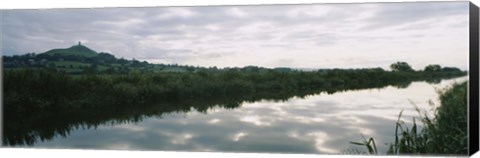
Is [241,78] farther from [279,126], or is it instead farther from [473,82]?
[473,82]

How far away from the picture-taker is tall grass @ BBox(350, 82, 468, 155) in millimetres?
7578

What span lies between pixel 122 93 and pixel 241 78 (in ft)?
4.42

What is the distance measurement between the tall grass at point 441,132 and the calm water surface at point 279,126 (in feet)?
0.25

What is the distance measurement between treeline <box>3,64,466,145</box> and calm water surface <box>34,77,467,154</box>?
4.6 inches

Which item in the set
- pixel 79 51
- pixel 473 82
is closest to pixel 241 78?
pixel 79 51

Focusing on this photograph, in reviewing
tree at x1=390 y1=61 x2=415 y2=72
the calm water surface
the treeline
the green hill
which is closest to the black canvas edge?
the calm water surface

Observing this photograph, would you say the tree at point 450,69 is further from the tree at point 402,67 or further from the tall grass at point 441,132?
the tree at point 402,67

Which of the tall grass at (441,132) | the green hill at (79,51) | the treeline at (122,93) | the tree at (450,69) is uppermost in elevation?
the green hill at (79,51)

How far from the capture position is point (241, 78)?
336 inches

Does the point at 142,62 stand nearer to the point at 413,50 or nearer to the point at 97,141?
the point at 97,141

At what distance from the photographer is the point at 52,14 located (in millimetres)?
8859

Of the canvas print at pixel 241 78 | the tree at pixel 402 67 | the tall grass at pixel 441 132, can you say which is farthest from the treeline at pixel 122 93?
the tall grass at pixel 441 132

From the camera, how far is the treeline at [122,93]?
27.8ft

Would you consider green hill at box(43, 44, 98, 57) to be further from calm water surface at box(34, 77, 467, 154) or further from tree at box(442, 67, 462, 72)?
tree at box(442, 67, 462, 72)
